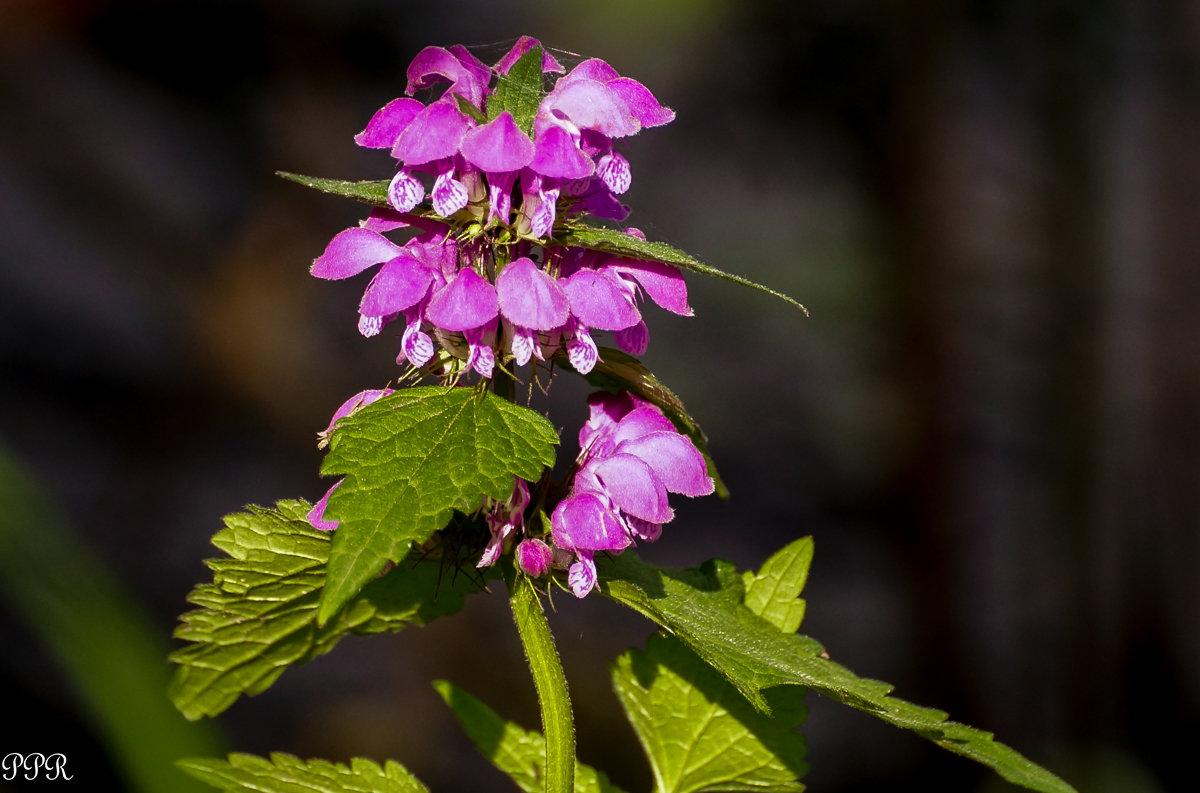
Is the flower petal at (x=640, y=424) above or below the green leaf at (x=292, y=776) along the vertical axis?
above

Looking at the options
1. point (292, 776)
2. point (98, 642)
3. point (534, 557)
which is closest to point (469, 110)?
point (534, 557)

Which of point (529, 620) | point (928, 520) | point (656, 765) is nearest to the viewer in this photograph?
point (529, 620)

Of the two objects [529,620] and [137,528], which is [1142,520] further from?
[529,620]

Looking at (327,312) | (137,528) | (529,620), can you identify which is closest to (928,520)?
(327,312)

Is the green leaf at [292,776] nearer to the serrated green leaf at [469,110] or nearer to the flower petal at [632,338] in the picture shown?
the flower petal at [632,338]

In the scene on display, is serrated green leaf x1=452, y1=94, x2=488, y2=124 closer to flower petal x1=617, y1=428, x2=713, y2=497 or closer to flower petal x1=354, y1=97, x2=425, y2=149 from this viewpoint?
flower petal x1=354, y1=97, x2=425, y2=149

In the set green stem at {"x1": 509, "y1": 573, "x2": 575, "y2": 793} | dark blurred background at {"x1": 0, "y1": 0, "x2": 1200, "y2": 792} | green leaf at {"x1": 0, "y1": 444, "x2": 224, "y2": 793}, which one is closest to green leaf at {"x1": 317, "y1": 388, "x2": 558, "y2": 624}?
green stem at {"x1": 509, "y1": 573, "x2": 575, "y2": 793}

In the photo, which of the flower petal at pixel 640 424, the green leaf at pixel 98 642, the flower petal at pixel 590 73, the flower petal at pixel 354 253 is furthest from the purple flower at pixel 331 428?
the green leaf at pixel 98 642
